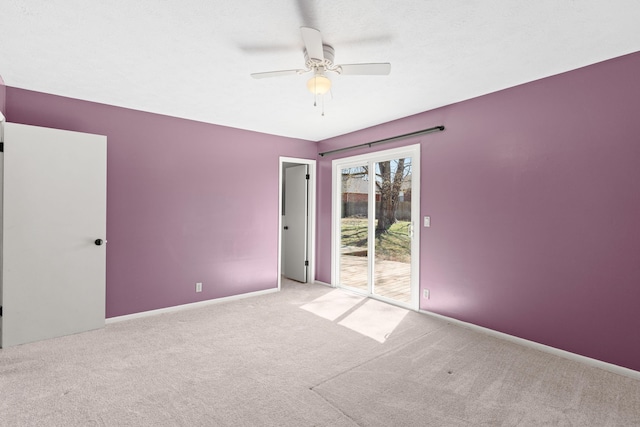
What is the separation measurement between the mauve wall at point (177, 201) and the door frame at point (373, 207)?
37.9 inches

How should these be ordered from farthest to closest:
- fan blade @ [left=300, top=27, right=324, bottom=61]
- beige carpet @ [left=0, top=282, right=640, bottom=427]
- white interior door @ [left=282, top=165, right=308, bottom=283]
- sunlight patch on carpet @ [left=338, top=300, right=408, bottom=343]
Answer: white interior door @ [left=282, top=165, right=308, bottom=283]
sunlight patch on carpet @ [left=338, top=300, right=408, bottom=343]
beige carpet @ [left=0, top=282, right=640, bottom=427]
fan blade @ [left=300, top=27, right=324, bottom=61]

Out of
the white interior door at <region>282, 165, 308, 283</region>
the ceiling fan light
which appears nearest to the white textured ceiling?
the ceiling fan light

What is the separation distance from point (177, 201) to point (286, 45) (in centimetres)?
256

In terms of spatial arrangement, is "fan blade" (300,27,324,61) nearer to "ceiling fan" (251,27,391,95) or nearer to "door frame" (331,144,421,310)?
"ceiling fan" (251,27,391,95)

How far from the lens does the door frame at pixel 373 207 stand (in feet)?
13.0

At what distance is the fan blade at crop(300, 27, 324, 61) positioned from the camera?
5.98 feet

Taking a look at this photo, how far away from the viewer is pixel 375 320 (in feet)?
12.0

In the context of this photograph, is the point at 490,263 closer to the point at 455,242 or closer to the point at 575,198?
the point at 455,242

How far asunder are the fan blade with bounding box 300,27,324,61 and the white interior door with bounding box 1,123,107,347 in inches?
102

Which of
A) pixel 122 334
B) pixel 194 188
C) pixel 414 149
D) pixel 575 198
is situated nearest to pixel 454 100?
pixel 414 149

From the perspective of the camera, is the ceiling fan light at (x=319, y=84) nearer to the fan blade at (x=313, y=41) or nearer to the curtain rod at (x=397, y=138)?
the fan blade at (x=313, y=41)

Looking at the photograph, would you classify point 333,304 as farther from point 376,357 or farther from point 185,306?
point 185,306

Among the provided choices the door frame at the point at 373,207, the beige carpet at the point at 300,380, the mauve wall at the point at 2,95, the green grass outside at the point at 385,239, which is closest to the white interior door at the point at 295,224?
the door frame at the point at 373,207

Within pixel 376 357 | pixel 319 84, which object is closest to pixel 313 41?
pixel 319 84
